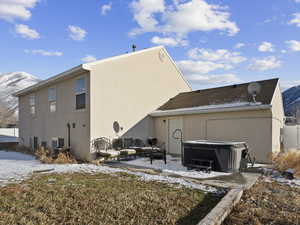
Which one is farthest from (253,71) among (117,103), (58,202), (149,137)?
(58,202)

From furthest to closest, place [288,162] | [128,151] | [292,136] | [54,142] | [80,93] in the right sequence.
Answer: [54,142] → [292,136] → [80,93] → [128,151] → [288,162]

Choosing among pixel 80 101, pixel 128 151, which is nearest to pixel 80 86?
pixel 80 101

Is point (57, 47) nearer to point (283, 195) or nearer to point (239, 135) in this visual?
point (239, 135)

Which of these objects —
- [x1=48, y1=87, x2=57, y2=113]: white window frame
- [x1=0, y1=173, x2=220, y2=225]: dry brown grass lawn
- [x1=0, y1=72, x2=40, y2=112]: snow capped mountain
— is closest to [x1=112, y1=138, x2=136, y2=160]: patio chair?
[x1=0, y1=173, x2=220, y2=225]: dry brown grass lawn

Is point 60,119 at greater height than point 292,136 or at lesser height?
greater

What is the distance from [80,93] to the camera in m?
10.4

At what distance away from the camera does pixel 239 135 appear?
9133mm

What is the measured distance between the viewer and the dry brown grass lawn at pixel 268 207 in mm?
3424

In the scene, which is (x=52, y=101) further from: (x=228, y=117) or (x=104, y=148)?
(x=228, y=117)

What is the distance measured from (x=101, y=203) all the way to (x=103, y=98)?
21.9 feet

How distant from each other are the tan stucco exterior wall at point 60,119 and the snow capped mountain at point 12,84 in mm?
27764

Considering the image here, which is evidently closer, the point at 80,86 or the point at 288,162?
the point at 288,162

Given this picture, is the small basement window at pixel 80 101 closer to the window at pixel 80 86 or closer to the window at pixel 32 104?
the window at pixel 80 86

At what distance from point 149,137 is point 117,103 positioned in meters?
2.84
